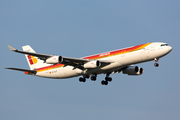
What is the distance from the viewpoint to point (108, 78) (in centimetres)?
5984

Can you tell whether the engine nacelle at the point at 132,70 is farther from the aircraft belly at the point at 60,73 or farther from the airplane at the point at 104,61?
the aircraft belly at the point at 60,73

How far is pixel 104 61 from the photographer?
167 ft

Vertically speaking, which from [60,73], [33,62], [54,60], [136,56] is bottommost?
[60,73]

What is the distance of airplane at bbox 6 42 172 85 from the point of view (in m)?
48.9

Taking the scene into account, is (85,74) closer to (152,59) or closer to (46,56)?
(46,56)

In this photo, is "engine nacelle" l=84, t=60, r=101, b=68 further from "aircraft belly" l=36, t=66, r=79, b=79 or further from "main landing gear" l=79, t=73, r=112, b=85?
"aircraft belly" l=36, t=66, r=79, b=79

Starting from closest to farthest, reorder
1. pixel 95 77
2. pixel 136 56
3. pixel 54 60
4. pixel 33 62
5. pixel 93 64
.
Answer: pixel 54 60 → pixel 136 56 → pixel 93 64 → pixel 95 77 → pixel 33 62

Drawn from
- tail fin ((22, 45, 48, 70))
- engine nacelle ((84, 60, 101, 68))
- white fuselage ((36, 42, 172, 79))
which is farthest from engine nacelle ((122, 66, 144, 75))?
tail fin ((22, 45, 48, 70))

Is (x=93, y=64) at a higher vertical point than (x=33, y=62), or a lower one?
lower

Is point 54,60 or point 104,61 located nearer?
point 54,60

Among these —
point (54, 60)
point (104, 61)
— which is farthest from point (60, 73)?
point (104, 61)

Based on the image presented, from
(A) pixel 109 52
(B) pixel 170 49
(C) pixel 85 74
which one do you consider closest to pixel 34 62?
(C) pixel 85 74

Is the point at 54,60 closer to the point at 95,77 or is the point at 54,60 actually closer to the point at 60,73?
the point at 60,73

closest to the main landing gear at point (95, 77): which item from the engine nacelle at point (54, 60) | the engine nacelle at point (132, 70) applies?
the engine nacelle at point (132, 70)
